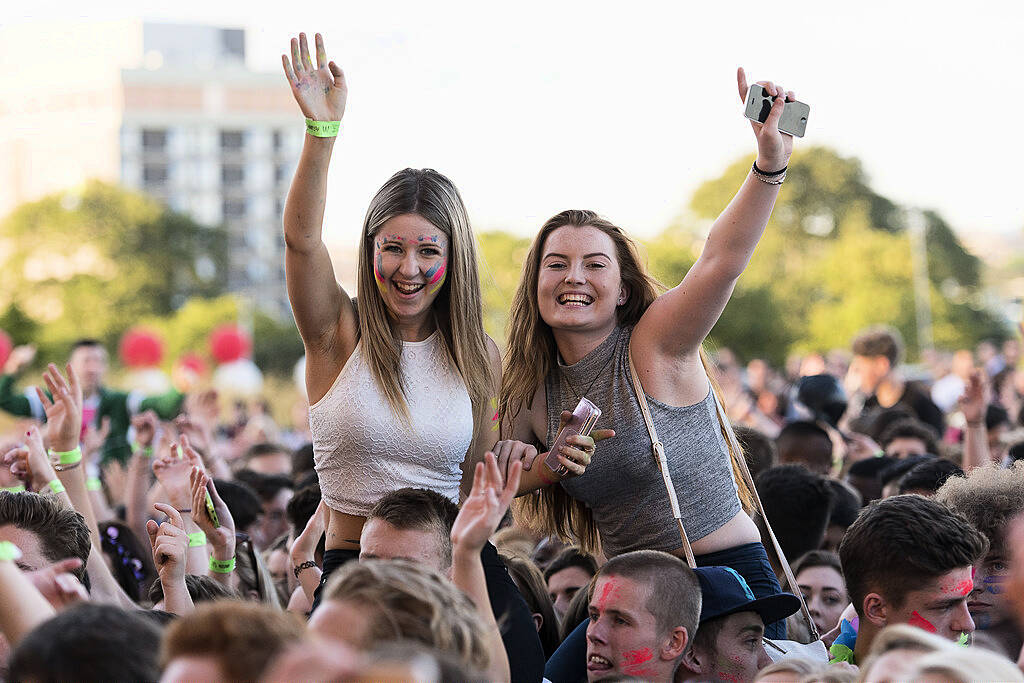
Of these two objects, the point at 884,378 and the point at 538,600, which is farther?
the point at 884,378

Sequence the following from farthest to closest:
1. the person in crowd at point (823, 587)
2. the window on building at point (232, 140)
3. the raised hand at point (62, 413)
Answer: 1. the window on building at point (232, 140)
2. the person in crowd at point (823, 587)
3. the raised hand at point (62, 413)

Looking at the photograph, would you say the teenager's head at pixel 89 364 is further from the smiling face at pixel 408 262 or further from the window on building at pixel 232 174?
the window on building at pixel 232 174

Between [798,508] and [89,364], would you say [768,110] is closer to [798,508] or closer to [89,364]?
[798,508]

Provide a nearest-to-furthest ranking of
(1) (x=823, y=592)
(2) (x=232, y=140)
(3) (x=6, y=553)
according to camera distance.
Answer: (3) (x=6, y=553) → (1) (x=823, y=592) → (2) (x=232, y=140)

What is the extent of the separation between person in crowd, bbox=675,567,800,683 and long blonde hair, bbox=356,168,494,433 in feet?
2.91

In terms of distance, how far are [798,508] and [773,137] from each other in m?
2.12

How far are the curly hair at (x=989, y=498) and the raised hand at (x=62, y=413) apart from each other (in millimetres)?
2972

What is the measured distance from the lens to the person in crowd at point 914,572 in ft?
11.4

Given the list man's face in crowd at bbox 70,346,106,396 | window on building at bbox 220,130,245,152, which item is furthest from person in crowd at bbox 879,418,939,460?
window on building at bbox 220,130,245,152

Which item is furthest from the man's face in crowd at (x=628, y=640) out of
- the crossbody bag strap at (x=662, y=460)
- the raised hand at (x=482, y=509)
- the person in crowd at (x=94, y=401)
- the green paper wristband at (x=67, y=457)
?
the person in crowd at (x=94, y=401)

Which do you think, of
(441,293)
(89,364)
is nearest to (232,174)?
(89,364)

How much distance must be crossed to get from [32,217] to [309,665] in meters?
74.0

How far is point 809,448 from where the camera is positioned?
6797 millimetres

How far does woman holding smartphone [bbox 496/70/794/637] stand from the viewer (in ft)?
12.1
